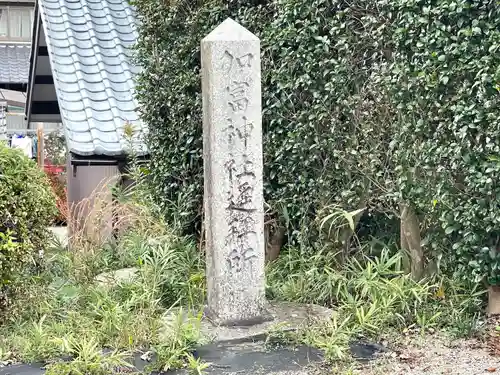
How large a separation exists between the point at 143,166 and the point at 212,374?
4690 millimetres

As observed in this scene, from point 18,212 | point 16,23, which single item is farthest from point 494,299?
point 16,23

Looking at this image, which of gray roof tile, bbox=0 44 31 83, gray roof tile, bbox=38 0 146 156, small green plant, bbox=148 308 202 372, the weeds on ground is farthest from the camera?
gray roof tile, bbox=0 44 31 83

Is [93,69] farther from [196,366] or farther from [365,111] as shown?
[196,366]

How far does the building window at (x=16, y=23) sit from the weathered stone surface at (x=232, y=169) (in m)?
18.5

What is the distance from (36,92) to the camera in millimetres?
12516

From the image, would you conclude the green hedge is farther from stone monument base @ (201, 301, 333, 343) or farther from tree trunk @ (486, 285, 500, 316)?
tree trunk @ (486, 285, 500, 316)

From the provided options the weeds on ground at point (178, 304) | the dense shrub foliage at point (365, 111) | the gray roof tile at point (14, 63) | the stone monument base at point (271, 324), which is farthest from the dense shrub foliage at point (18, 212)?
the gray roof tile at point (14, 63)

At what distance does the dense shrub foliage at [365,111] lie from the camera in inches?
189

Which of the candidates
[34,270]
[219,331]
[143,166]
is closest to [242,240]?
[219,331]

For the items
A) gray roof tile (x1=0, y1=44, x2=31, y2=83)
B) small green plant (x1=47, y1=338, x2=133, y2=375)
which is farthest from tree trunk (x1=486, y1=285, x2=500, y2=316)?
gray roof tile (x1=0, y1=44, x2=31, y2=83)

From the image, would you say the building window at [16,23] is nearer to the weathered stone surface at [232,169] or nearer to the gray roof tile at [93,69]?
the gray roof tile at [93,69]

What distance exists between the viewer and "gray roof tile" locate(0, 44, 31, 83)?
18469 millimetres

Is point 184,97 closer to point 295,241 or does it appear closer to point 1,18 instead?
point 295,241

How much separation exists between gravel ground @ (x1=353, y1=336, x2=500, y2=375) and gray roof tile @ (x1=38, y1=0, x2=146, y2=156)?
475 centimetres
